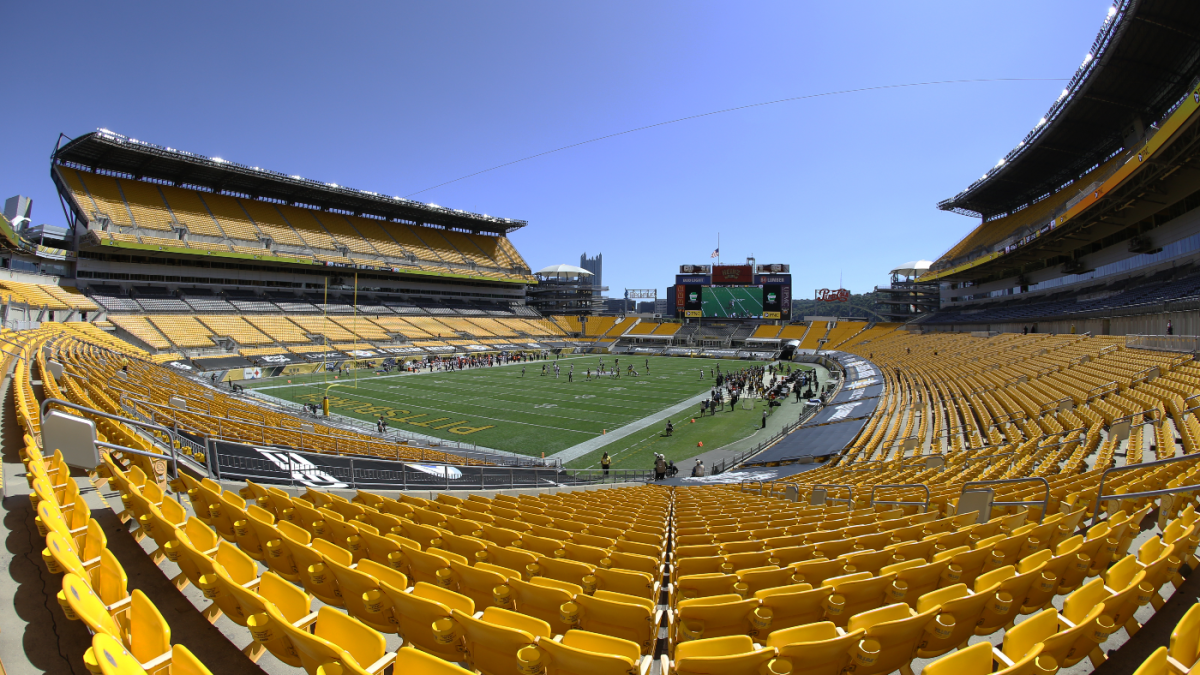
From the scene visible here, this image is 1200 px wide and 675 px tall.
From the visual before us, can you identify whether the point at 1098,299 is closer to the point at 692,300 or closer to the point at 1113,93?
the point at 1113,93

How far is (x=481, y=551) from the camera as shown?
14.0 feet

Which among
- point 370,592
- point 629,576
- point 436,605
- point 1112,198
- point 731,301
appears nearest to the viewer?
point 436,605

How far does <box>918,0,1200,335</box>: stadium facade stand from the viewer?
2331cm

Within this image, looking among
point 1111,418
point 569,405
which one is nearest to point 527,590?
point 1111,418

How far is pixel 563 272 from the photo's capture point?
8781cm

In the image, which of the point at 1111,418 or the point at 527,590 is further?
the point at 1111,418

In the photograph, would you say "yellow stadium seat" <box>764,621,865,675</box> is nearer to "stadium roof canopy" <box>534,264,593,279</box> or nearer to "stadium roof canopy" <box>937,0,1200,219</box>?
"stadium roof canopy" <box>937,0,1200,219</box>

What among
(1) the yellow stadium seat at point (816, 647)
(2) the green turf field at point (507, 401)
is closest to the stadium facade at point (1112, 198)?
(2) the green turf field at point (507, 401)

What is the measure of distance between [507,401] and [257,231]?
42.2 m

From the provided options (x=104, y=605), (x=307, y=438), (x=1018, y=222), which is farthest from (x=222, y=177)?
(x=1018, y=222)

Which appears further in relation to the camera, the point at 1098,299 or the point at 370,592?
the point at 1098,299

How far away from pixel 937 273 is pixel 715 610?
63339 millimetres

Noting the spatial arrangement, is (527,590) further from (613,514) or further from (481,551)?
(613,514)

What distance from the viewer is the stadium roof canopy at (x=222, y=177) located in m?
43.9
